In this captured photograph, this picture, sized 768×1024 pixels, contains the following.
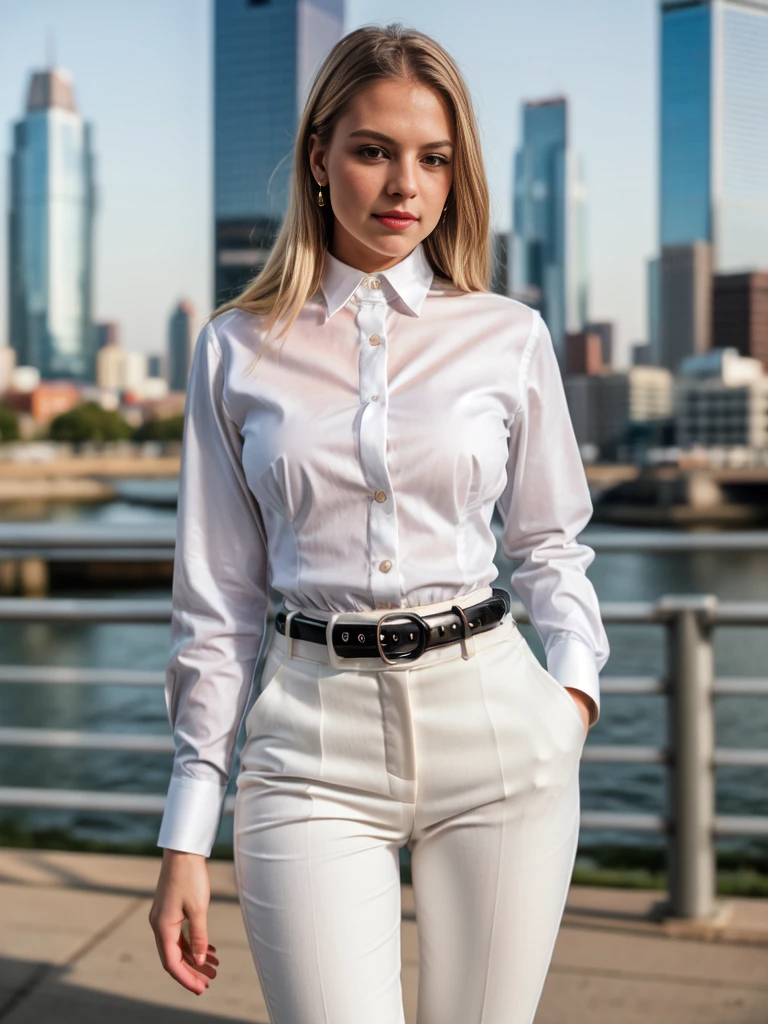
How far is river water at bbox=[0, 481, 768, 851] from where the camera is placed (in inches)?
338

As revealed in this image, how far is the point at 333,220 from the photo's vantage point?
125 cm

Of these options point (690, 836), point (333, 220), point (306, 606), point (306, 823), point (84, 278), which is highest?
point (84, 278)

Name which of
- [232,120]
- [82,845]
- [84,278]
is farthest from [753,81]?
[82,845]

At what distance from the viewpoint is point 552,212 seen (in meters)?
98.1

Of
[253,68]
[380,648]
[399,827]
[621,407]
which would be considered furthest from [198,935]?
[253,68]

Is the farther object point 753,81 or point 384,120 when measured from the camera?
point 753,81

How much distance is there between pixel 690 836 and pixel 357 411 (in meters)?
1.67

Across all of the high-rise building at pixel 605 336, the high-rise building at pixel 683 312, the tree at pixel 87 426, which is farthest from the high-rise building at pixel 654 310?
the tree at pixel 87 426

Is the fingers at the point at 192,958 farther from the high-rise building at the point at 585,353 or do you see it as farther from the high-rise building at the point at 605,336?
the high-rise building at the point at 605,336

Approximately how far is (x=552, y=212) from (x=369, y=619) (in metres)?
101

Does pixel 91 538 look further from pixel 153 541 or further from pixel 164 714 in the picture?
pixel 164 714

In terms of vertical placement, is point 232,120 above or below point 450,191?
above

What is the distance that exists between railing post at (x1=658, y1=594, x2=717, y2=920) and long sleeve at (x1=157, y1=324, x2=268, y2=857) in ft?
4.70

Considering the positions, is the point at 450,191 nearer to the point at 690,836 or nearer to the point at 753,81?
the point at 690,836
